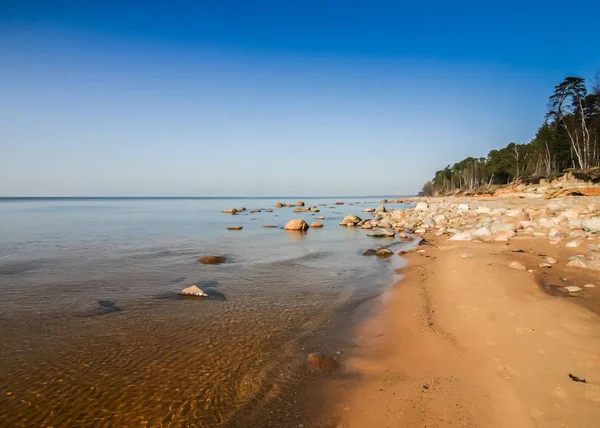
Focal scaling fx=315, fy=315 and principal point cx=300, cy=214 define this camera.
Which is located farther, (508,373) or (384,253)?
(384,253)

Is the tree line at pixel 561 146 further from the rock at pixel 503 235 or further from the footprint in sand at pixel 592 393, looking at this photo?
the footprint in sand at pixel 592 393

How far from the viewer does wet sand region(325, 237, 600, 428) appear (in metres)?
3.75

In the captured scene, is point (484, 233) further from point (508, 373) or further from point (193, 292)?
point (193, 292)

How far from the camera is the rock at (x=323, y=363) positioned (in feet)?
16.6

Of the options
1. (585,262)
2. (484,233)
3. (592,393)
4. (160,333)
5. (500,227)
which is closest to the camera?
(592,393)

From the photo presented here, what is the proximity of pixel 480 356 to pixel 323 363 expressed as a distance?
2.50m

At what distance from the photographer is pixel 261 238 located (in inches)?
842

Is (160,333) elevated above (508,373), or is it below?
below

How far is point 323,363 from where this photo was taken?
5.20 meters

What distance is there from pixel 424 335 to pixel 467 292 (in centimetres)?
278

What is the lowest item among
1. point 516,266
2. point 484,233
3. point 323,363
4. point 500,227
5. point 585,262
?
point 323,363

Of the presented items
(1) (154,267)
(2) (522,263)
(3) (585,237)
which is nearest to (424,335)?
(2) (522,263)

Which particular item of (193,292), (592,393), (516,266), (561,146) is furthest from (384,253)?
(561,146)

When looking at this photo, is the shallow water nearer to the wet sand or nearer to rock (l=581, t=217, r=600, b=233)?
the wet sand
